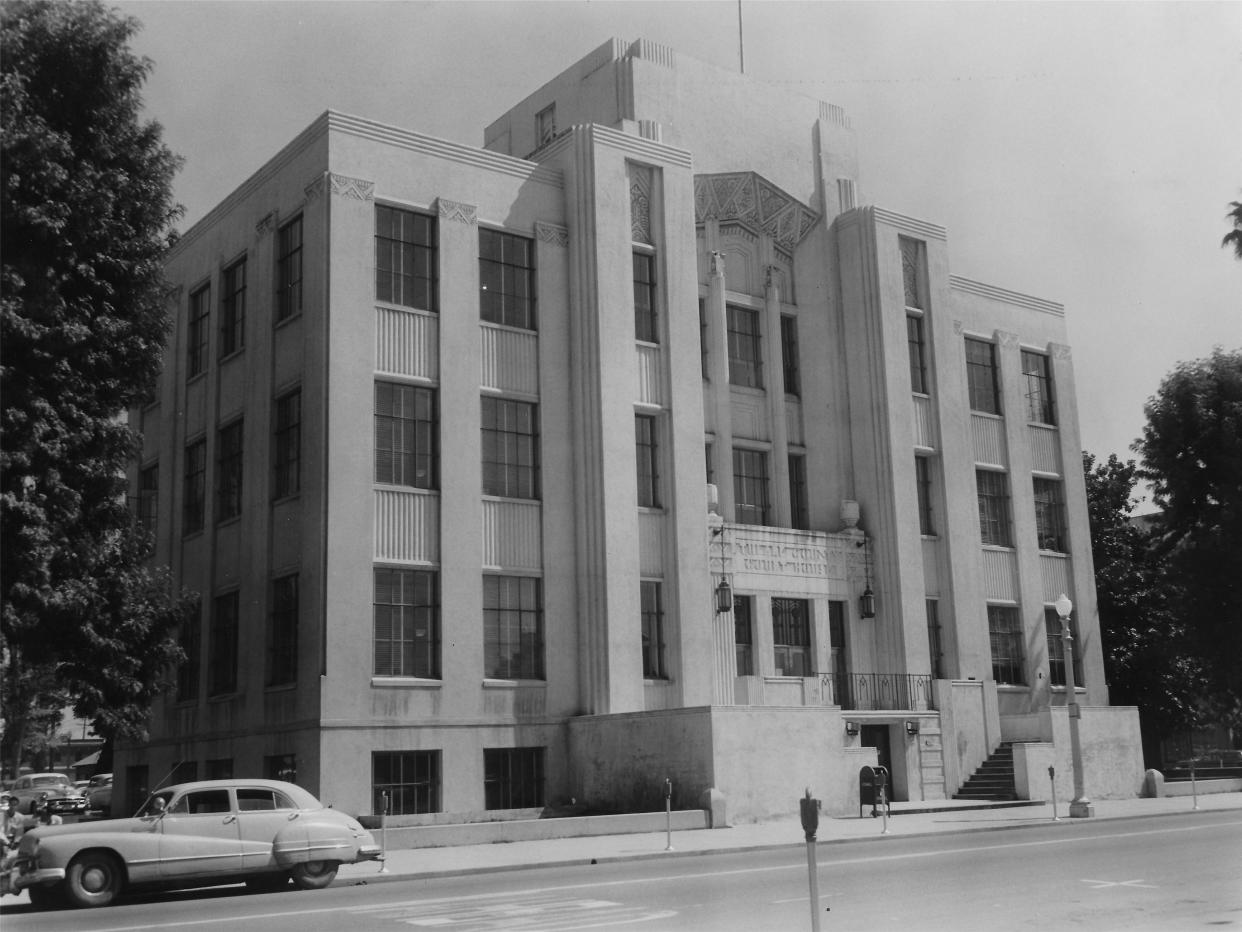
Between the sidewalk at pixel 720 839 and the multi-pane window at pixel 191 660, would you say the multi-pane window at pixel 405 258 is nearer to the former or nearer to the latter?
the multi-pane window at pixel 191 660

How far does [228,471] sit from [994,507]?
909 inches

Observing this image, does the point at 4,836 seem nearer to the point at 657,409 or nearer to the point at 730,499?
the point at 657,409

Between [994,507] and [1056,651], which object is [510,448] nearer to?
[994,507]

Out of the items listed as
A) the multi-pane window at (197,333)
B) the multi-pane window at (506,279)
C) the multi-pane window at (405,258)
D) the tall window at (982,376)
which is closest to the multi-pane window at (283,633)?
the multi-pane window at (405,258)

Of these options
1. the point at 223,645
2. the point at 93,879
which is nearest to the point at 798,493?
the point at 223,645

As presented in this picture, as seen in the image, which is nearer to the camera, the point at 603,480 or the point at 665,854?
the point at 665,854

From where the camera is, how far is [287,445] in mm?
31734

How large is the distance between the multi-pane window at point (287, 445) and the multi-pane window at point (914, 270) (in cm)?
1901

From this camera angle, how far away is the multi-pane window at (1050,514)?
42.5 meters

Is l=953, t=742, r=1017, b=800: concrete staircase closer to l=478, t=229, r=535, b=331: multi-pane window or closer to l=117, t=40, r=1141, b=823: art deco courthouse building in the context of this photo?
l=117, t=40, r=1141, b=823: art deco courthouse building

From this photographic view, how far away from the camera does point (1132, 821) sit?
2716 centimetres

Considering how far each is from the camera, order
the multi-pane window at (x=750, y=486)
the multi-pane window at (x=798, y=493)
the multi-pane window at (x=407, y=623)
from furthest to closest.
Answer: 1. the multi-pane window at (x=798, y=493)
2. the multi-pane window at (x=750, y=486)
3. the multi-pane window at (x=407, y=623)

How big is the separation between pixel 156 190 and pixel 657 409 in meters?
14.5

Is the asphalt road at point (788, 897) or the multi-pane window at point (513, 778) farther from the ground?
the multi-pane window at point (513, 778)
